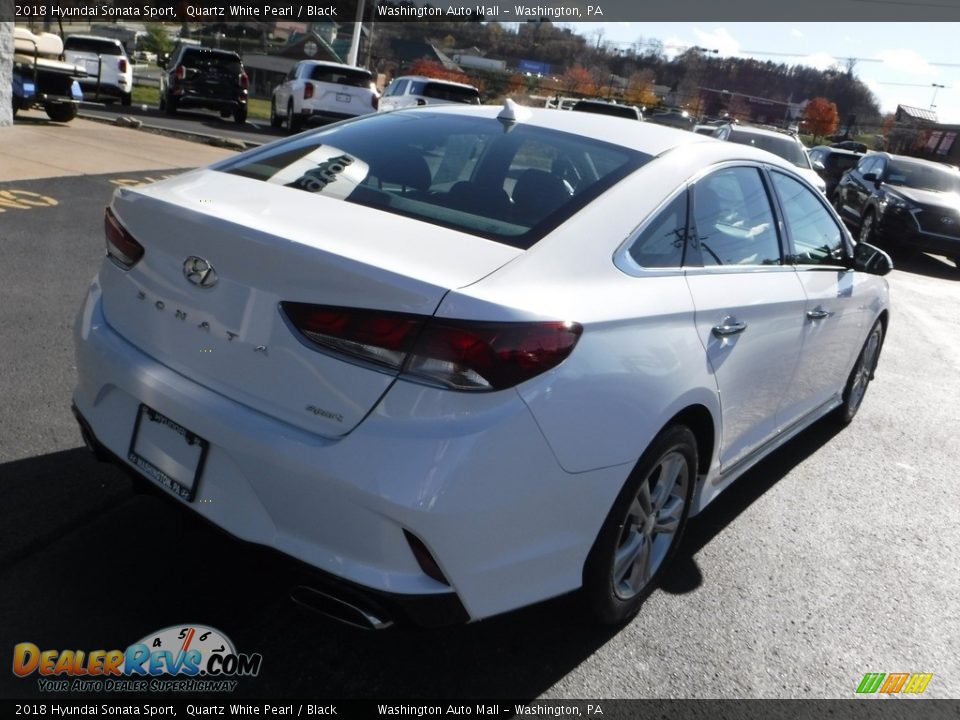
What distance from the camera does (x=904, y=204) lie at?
14.8 metres

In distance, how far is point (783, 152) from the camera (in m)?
16.3

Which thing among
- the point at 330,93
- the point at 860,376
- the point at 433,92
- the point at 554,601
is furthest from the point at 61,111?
the point at 554,601

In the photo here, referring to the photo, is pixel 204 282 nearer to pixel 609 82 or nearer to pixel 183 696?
pixel 183 696

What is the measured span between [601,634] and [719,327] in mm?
1131

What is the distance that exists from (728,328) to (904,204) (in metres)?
13.2

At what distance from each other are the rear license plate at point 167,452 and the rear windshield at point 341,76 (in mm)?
18659

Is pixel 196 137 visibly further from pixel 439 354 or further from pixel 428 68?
pixel 428 68

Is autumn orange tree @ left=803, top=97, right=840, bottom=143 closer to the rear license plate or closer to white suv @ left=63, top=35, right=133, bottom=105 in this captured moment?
white suv @ left=63, top=35, right=133, bottom=105

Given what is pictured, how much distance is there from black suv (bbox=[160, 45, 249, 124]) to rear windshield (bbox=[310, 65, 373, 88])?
2528 millimetres

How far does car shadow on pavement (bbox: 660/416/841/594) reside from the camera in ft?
12.0

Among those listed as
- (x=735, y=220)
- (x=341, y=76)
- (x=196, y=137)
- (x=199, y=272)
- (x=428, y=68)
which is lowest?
(x=428, y=68)

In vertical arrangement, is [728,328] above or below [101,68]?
above

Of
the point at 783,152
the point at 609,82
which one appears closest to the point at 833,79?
the point at 609,82

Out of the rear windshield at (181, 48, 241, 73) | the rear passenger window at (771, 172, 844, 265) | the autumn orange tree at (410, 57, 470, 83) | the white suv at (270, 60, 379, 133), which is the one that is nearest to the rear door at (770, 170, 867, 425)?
the rear passenger window at (771, 172, 844, 265)
